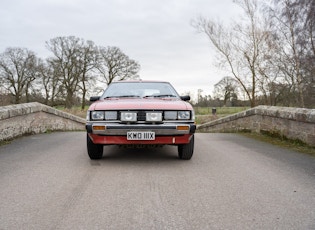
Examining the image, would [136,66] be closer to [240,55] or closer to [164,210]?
[240,55]

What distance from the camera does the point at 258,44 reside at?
18.5m

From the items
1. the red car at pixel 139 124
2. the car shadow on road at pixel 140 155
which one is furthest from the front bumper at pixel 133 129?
the car shadow on road at pixel 140 155

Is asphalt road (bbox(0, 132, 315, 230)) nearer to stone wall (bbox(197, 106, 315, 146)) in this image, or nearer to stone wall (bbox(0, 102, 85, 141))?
stone wall (bbox(197, 106, 315, 146))

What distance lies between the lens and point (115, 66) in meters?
35.6

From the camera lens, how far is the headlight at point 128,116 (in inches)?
163

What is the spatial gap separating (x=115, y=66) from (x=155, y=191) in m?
33.8

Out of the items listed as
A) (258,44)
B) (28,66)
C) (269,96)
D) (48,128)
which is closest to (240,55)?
(258,44)

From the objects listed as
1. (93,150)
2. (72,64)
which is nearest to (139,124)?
(93,150)

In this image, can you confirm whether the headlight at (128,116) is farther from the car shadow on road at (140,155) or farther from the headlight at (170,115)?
the car shadow on road at (140,155)

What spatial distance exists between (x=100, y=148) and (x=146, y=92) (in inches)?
57.3

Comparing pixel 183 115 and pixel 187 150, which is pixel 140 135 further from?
pixel 187 150

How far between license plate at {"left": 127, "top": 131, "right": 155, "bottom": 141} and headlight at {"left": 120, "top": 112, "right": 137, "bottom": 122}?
0.21 metres

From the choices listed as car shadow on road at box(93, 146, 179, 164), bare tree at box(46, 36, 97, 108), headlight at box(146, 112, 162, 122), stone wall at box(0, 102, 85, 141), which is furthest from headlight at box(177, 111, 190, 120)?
bare tree at box(46, 36, 97, 108)

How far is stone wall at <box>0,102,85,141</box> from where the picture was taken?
6.63m
